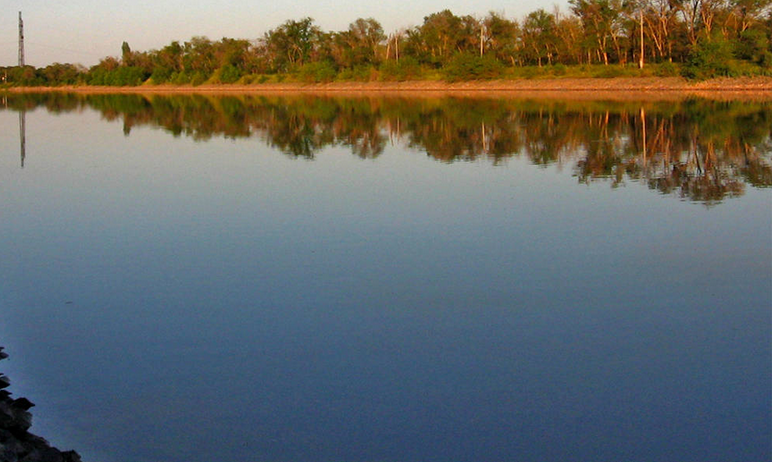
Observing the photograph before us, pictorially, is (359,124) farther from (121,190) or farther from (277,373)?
(277,373)

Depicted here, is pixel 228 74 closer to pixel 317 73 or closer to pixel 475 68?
pixel 317 73

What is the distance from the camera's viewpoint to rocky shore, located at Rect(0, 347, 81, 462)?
4.07m

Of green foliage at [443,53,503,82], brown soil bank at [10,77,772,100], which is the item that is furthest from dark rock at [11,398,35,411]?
green foliage at [443,53,503,82]

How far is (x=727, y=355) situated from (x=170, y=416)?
3.58 m

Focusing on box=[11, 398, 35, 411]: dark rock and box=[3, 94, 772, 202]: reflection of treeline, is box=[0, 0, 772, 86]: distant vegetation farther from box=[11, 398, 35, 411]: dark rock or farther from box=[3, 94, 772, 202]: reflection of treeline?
box=[11, 398, 35, 411]: dark rock

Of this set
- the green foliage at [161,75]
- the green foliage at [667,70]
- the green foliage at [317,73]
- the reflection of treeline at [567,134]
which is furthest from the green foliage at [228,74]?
the green foliage at [667,70]

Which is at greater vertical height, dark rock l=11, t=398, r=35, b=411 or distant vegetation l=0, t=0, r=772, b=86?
distant vegetation l=0, t=0, r=772, b=86

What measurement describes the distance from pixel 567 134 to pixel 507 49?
39487mm

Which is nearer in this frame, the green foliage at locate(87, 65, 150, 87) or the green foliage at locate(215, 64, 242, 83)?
the green foliage at locate(215, 64, 242, 83)

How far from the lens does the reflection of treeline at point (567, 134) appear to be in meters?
14.3

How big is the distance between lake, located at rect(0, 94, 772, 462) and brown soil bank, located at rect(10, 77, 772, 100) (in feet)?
88.7

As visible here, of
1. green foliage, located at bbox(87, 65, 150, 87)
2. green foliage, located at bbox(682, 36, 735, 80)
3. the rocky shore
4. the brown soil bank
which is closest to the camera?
the rocky shore

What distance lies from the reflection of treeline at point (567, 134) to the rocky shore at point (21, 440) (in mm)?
9193

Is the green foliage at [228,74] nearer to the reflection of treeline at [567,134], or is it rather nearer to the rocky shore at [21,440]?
the reflection of treeline at [567,134]
